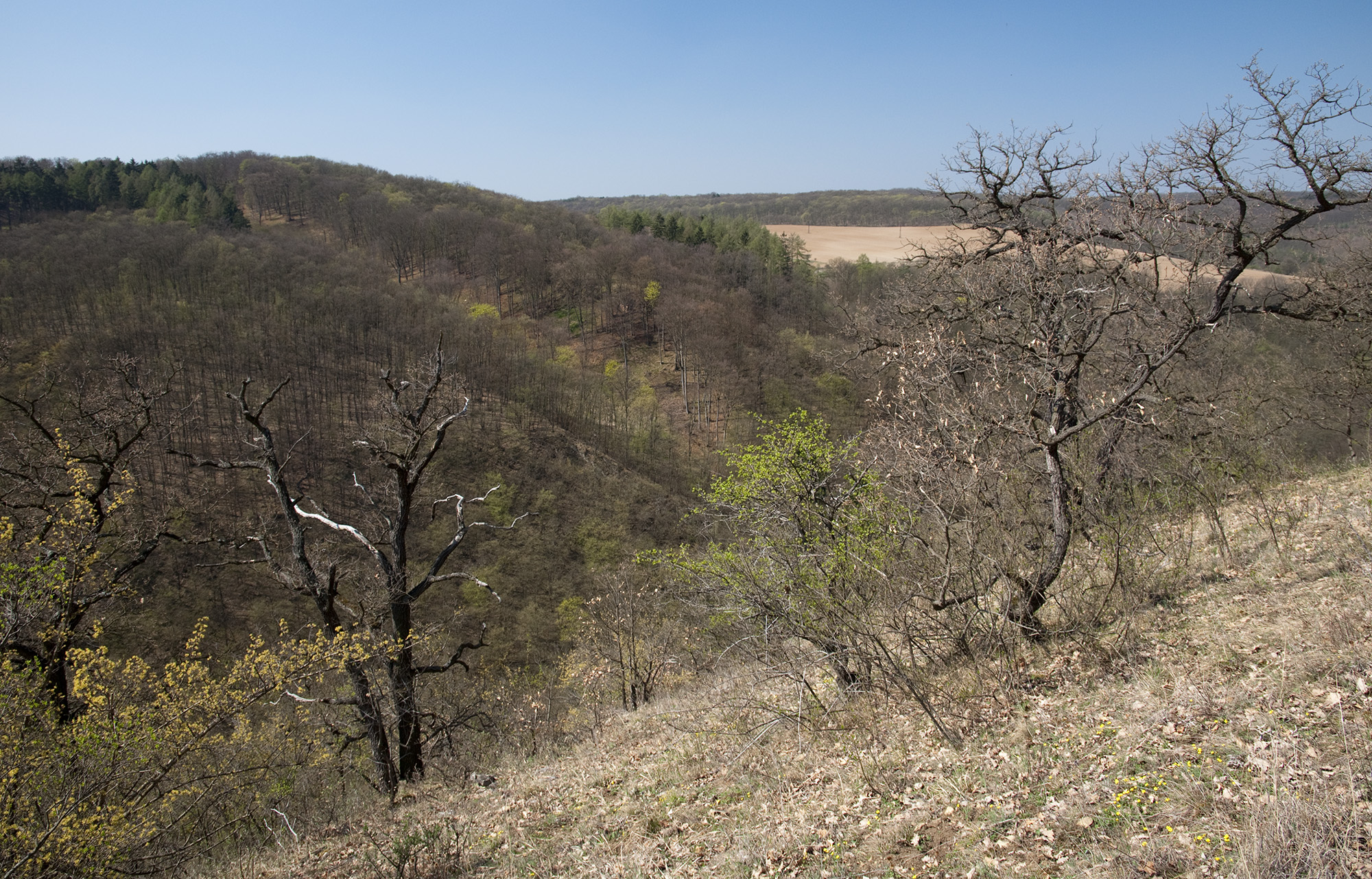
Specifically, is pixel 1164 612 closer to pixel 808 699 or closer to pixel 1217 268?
pixel 808 699

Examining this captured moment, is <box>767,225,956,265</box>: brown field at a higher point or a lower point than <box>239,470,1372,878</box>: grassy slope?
higher

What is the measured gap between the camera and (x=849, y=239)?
126 meters

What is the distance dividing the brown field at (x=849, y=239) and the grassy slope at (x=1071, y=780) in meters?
103

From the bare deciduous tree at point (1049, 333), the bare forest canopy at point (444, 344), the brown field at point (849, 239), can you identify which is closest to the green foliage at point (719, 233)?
the bare forest canopy at point (444, 344)

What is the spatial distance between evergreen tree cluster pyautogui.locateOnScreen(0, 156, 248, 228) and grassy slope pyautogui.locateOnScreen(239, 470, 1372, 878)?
382 ft

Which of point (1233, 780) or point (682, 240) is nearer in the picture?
point (1233, 780)

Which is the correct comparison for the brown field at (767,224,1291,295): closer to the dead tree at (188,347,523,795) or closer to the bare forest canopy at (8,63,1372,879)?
the bare forest canopy at (8,63,1372,879)

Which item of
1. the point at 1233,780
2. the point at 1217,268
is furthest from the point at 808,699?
the point at 1217,268

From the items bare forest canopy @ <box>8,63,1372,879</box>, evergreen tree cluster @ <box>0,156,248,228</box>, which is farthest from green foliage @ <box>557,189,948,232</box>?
bare forest canopy @ <box>8,63,1372,879</box>

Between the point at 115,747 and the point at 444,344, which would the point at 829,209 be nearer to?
the point at 444,344

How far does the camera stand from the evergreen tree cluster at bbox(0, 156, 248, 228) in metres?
88.3

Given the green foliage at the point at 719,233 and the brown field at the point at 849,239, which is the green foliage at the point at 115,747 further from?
the green foliage at the point at 719,233

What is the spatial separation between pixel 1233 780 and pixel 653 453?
69228 mm

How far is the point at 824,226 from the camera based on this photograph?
14425 cm
